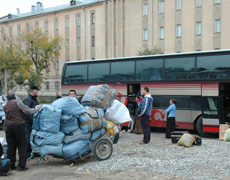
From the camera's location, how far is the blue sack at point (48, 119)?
22.0 ft

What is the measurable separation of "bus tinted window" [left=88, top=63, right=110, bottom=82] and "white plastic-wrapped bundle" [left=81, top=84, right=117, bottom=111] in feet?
23.0

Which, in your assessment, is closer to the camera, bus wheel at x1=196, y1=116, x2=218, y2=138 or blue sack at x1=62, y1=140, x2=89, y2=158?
blue sack at x1=62, y1=140, x2=89, y2=158

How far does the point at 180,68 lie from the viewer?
42.8 feet

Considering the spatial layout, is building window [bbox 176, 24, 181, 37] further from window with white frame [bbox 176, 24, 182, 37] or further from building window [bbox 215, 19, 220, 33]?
building window [bbox 215, 19, 220, 33]

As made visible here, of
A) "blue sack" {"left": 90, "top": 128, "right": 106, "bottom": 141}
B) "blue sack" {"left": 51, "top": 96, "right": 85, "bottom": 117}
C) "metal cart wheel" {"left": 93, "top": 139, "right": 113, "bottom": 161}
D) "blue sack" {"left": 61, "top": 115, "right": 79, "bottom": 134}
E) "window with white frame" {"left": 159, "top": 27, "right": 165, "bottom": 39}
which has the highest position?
"window with white frame" {"left": 159, "top": 27, "right": 165, "bottom": 39}

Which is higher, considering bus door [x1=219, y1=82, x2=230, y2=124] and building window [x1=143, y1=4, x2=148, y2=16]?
building window [x1=143, y1=4, x2=148, y2=16]

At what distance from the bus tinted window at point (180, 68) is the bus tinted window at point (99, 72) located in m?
3.23

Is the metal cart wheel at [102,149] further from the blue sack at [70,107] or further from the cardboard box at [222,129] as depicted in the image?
the cardboard box at [222,129]

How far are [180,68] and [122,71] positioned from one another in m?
3.00

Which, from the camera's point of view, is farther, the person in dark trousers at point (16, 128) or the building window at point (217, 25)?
the building window at point (217, 25)

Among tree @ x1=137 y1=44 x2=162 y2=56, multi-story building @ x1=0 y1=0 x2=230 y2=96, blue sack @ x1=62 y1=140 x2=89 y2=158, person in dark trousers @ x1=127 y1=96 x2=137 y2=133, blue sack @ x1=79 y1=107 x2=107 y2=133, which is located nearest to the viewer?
blue sack @ x1=62 y1=140 x2=89 y2=158

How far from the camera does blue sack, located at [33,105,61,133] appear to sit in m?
6.72

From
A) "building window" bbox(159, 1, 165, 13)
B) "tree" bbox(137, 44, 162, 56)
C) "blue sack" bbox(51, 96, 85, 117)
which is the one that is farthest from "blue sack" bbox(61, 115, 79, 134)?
"building window" bbox(159, 1, 165, 13)

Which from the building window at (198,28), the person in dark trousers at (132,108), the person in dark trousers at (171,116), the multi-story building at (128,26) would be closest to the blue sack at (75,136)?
the person in dark trousers at (171,116)
